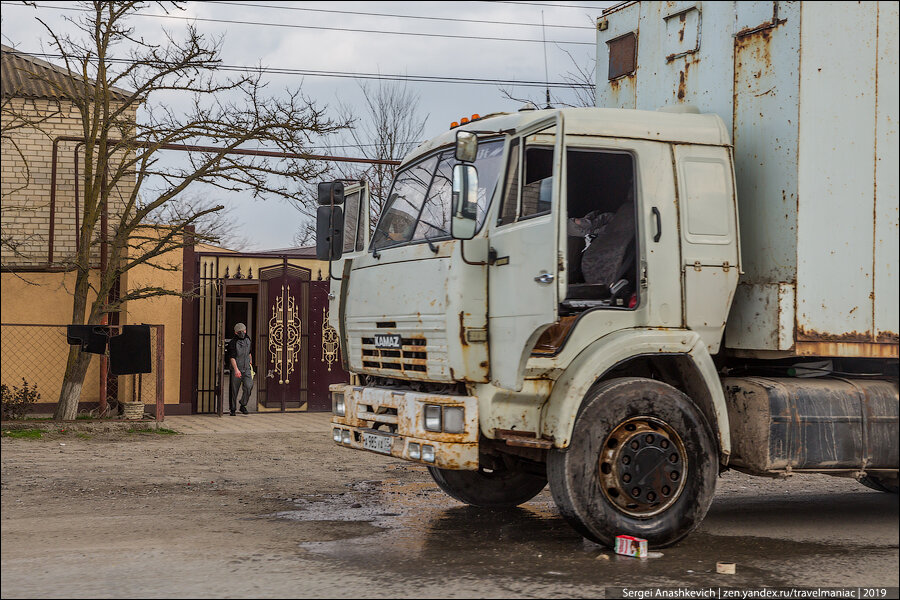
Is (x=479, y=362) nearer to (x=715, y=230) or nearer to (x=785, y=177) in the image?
(x=715, y=230)

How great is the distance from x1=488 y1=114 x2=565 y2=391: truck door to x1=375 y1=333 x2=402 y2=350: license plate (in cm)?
85

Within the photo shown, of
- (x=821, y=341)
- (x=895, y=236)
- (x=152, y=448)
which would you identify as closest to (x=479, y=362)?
(x=821, y=341)

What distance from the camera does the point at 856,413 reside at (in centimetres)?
706

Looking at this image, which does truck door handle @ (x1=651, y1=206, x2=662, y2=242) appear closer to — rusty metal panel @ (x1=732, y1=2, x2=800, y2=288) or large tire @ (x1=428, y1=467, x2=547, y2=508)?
rusty metal panel @ (x1=732, y1=2, x2=800, y2=288)

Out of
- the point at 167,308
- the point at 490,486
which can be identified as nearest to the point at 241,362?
the point at 167,308

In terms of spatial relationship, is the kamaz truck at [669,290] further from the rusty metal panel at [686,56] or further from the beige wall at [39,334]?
the beige wall at [39,334]

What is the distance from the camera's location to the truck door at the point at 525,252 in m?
6.20

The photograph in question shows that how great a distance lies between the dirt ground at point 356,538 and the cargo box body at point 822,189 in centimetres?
129

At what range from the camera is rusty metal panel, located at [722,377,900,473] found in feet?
22.5

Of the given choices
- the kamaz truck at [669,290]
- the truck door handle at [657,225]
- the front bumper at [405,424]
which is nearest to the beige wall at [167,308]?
the front bumper at [405,424]

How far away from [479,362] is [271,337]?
1171 cm

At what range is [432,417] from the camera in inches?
262

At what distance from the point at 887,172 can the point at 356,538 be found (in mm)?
4412

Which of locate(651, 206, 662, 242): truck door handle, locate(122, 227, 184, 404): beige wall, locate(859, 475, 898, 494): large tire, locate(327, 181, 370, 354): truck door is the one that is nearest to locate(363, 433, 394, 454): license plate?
locate(327, 181, 370, 354): truck door
